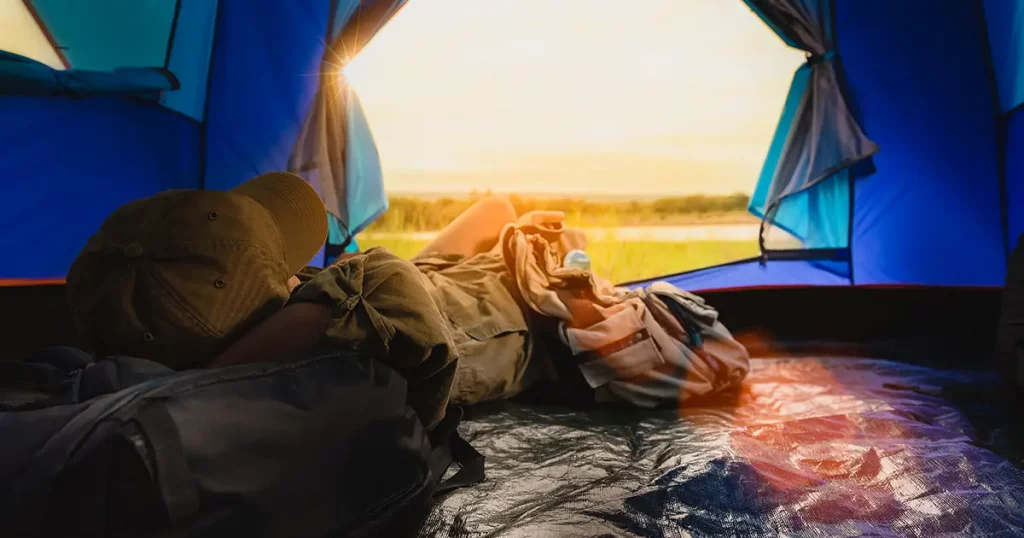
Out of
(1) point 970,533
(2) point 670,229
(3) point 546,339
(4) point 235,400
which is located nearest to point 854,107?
(2) point 670,229

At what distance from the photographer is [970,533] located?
94 cm

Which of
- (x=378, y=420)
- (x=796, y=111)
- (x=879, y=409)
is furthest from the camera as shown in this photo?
(x=796, y=111)

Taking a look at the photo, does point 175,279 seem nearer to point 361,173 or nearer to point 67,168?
point 67,168

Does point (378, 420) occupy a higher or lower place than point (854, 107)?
lower

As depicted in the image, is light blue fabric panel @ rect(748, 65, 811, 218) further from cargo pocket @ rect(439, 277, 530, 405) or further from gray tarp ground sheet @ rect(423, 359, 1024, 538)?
cargo pocket @ rect(439, 277, 530, 405)

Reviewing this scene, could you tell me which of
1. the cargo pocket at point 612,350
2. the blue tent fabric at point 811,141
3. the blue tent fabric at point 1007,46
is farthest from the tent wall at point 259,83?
the blue tent fabric at point 1007,46

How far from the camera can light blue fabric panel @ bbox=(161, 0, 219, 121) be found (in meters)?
1.95

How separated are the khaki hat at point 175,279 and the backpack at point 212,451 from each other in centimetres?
8

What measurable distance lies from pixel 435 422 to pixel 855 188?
1841 millimetres

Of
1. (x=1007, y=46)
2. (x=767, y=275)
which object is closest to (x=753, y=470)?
(x=767, y=275)

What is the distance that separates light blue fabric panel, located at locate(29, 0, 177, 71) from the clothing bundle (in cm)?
120

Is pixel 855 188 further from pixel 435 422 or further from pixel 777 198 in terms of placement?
pixel 435 422

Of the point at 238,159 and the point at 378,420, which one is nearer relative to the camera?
the point at 378,420

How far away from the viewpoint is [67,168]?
1752 mm
